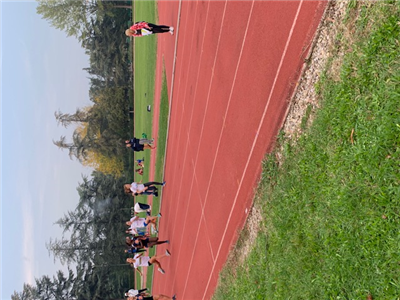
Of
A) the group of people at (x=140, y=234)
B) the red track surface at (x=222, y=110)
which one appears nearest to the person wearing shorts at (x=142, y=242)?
the group of people at (x=140, y=234)

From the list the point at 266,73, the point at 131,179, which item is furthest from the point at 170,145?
the point at 131,179

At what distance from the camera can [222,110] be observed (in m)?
8.91

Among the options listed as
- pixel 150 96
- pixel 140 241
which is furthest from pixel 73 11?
pixel 140 241

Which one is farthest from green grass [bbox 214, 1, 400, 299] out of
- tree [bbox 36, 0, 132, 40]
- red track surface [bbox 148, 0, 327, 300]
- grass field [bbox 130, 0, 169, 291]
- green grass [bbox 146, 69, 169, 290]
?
tree [bbox 36, 0, 132, 40]

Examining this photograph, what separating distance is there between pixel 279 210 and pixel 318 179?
1187mm

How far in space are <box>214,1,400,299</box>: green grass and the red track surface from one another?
1.14 m

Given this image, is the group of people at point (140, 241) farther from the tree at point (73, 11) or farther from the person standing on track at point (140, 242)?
the tree at point (73, 11)

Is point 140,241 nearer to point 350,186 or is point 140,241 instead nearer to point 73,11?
point 350,186

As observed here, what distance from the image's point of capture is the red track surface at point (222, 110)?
20.6ft

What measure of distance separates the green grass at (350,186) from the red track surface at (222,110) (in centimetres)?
114

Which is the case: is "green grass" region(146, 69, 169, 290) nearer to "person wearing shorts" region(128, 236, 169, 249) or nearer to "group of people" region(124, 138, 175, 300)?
"group of people" region(124, 138, 175, 300)

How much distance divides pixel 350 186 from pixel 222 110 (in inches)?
195

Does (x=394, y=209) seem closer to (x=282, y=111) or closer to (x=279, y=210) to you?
(x=279, y=210)

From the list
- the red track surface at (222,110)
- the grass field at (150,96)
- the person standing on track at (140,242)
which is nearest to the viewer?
the red track surface at (222,110)
